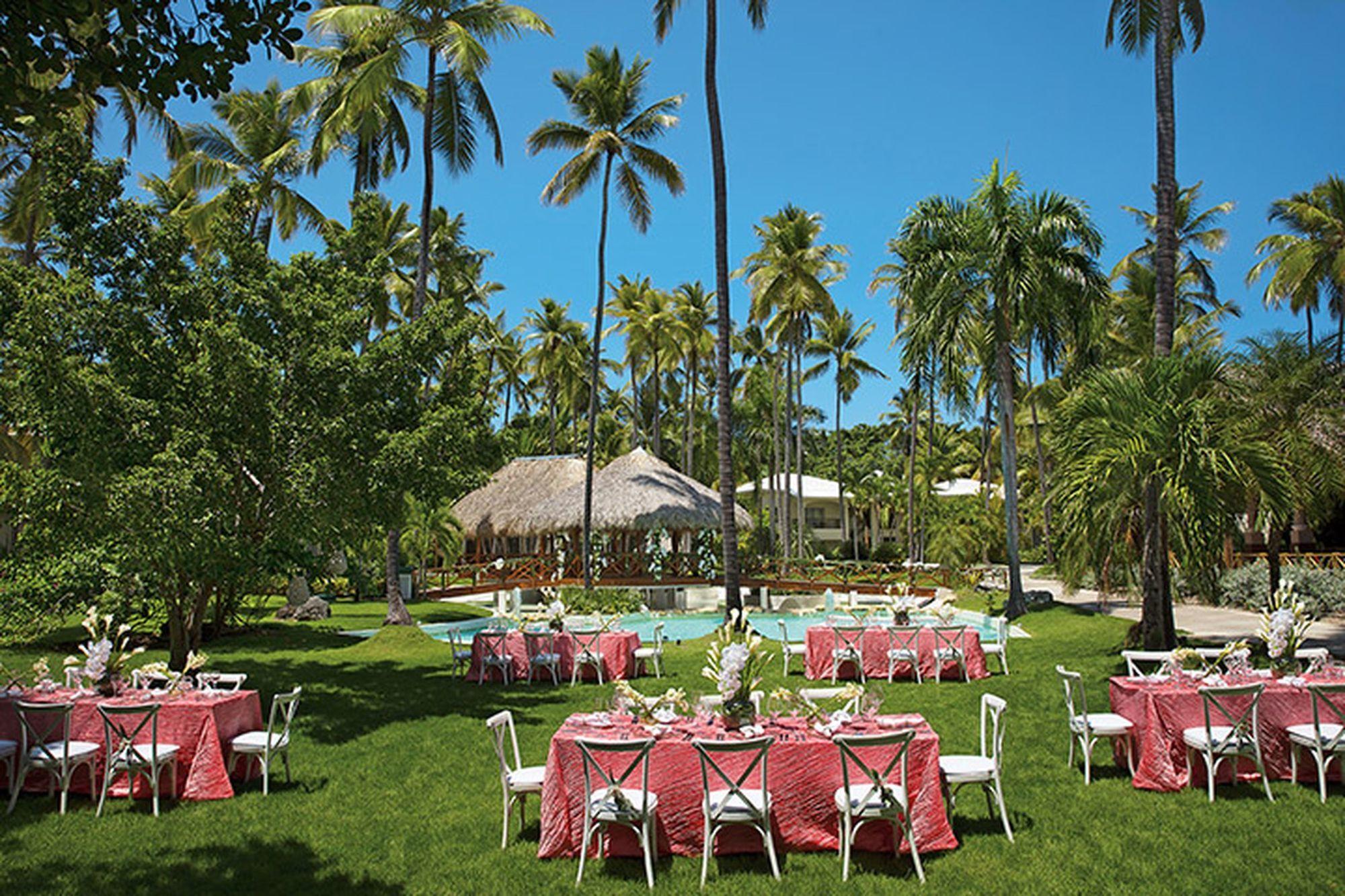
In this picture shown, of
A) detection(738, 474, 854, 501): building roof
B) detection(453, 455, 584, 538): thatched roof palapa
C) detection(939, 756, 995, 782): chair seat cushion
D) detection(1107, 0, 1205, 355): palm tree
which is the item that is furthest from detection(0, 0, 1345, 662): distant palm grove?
detection(738, 474, 854, 501): building roof

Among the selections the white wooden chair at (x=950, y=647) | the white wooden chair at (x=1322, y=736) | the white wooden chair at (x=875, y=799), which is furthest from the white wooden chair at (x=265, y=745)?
the white wooden chair at (x=950, y=647)

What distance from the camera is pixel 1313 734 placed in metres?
6.68

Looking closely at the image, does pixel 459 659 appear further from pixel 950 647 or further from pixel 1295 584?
pixel 1295 584

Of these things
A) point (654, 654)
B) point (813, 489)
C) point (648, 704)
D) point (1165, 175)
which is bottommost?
point (654, 654)

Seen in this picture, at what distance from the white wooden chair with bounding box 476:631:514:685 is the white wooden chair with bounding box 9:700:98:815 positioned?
6.45 metres

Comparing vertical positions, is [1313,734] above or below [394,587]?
below

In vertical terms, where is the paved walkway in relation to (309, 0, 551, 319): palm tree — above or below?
below

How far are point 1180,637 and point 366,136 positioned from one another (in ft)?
58.9

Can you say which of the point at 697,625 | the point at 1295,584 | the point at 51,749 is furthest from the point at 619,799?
the point at 1295,584

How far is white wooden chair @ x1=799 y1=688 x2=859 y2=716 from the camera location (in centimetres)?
648

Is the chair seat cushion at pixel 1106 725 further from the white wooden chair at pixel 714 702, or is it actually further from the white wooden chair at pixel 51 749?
the white wooden chair at pixel 51 749

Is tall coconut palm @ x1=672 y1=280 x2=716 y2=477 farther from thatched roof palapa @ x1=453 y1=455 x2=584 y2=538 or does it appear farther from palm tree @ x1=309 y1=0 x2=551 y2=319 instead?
palm tree @ x1=309 y1=0 x2=551 y2=319

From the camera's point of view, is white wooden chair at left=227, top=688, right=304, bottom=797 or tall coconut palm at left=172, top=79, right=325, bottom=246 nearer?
white wooden chair at left=227, top=688, right=304, bottom=797

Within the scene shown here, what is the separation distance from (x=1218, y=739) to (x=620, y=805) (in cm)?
461
